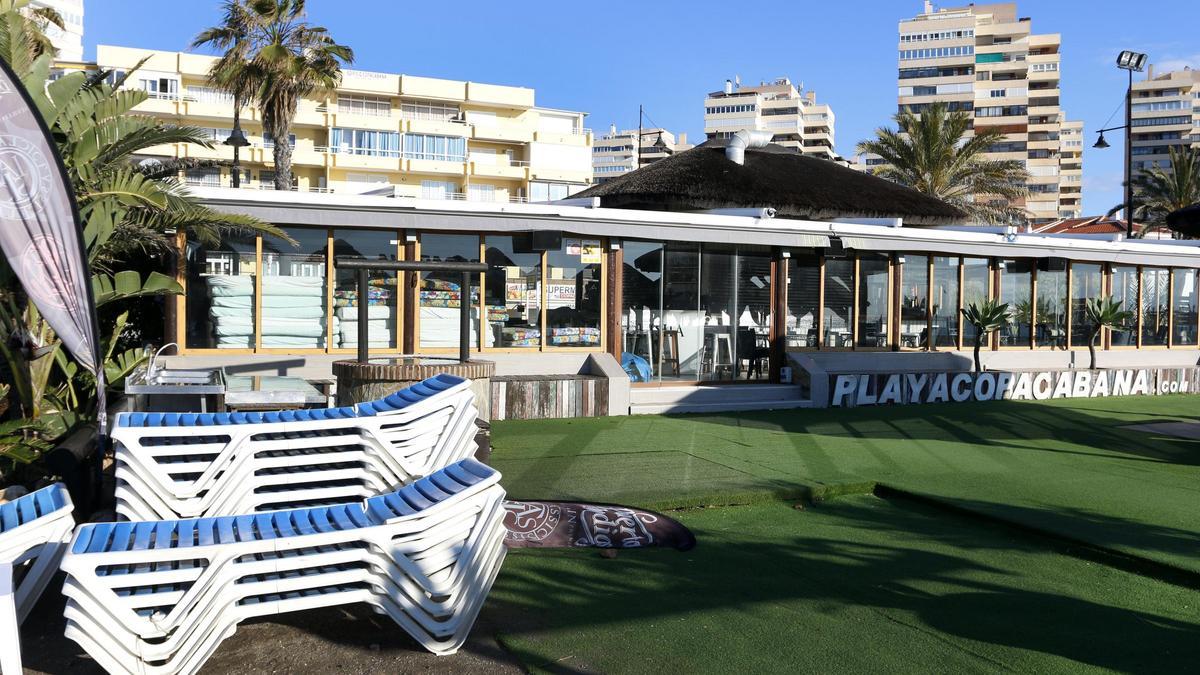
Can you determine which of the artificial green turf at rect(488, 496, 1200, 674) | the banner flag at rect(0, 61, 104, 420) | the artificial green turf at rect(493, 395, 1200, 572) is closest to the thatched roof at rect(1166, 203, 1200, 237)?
the artificial green turf at rect(493, 395, 1200, 572)

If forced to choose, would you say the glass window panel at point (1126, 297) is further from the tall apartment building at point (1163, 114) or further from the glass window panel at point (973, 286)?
the tall apartment building at point (1163, 114)

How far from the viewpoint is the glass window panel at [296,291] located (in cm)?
1262

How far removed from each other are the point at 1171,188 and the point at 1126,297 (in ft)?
86.6

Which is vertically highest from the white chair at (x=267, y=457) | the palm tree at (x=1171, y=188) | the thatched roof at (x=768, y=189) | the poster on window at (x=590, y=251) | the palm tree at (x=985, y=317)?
the palm tree at (x=1171, y=188)

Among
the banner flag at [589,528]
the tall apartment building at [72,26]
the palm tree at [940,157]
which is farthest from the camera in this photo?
the tall apartment building at [72,26]

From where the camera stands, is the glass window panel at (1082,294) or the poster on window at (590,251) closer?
the poster on window at (590,251)

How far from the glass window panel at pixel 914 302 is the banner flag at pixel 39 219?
46.2 ft

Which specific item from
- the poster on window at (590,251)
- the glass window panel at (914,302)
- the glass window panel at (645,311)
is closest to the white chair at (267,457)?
the poster on window at (590,251)

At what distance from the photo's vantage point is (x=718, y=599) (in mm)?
4898

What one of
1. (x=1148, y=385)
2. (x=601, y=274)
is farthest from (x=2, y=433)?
(x=1148, y=385)

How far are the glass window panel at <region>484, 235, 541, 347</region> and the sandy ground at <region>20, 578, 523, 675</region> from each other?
9238 millimetres

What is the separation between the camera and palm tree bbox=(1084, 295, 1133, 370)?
18.2m

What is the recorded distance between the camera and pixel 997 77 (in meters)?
110

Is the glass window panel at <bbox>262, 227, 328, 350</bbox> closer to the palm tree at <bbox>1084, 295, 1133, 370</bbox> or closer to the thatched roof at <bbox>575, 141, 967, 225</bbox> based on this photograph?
the thatched roof at <bbox>575, 141, 967, 225</bbox>
